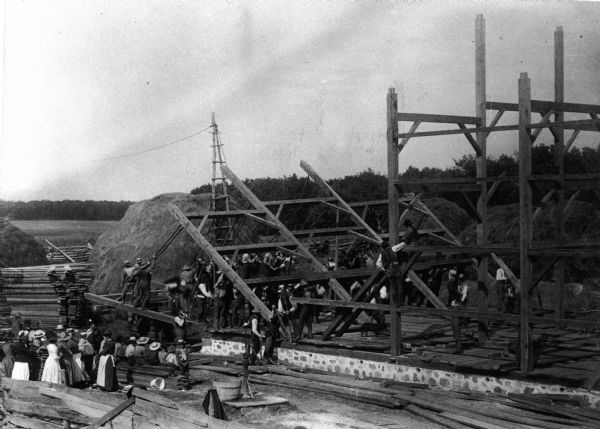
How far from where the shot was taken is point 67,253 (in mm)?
35719

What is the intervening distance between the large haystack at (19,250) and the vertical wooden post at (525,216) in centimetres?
2151

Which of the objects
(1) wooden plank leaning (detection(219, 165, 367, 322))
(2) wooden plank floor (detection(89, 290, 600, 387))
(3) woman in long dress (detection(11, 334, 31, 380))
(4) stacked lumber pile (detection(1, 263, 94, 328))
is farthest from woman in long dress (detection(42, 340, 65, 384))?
(4) stacked lumber pile (detection(1, 263, 94, 328))

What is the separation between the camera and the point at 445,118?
18.0 metres

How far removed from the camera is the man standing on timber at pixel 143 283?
22.7 metres

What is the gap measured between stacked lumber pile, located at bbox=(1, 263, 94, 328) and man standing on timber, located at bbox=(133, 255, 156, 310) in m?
4.23

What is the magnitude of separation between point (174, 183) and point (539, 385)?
80.9ft

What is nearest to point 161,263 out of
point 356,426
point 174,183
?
point 174,183

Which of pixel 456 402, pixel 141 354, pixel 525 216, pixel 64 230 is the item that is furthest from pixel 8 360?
pixel 64 230

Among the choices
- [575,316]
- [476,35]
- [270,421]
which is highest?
[476,35]

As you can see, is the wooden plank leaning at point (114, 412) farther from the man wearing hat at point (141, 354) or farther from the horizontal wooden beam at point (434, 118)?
the horizontal wooden beam at point (434, 118)

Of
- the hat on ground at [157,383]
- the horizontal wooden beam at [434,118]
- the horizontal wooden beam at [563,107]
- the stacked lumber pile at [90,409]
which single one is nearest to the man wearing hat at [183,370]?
the hat on ground at [157,383]

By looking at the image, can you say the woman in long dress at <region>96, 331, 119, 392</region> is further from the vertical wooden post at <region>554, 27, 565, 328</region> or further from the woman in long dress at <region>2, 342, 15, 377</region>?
the vertical wooden post at <region>554, 27, 565, 328</region>

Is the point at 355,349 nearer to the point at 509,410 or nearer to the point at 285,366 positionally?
the point at 285,366

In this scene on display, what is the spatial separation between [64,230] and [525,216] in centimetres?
3323
